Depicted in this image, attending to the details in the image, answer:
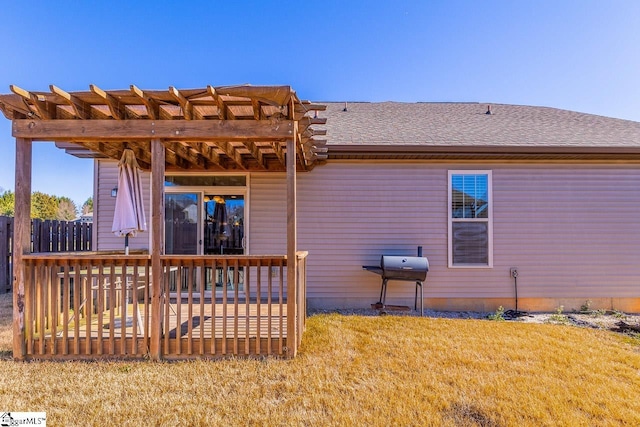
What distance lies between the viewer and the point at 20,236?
11.1 ft

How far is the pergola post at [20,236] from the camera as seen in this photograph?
334 centimetres

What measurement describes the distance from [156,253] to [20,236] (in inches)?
54.1

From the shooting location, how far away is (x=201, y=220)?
5.99 m

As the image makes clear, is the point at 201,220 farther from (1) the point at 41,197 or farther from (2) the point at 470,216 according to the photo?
(1) the point at 41,197

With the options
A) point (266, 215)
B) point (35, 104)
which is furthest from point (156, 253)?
point (266, 215)

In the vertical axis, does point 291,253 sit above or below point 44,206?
below

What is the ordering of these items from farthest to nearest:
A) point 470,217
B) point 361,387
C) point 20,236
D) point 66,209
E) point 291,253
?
point 66,209 < point 470,217 < point 291,253 < point 20,236 < point 361,387

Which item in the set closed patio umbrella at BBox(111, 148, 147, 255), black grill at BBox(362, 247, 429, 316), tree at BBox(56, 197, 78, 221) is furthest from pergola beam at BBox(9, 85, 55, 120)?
tree at BBox(56, 197, 78, 221)

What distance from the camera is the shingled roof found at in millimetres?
5688

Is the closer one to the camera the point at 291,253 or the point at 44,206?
the point at 291,253

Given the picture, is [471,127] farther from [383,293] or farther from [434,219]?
[383,293]

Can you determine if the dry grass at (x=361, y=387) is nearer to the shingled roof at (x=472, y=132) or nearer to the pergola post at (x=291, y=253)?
the pergola post at (x=291, y=253)

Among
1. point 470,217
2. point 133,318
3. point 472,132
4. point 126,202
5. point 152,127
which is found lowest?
point 133,318
